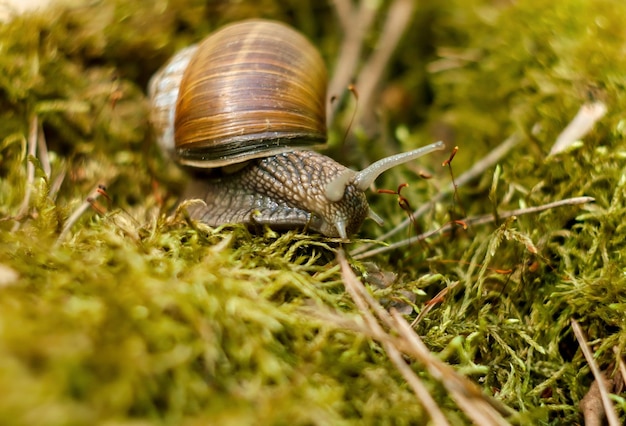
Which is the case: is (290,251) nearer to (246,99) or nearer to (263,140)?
(263,140)

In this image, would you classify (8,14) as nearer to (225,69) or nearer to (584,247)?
(225,69)

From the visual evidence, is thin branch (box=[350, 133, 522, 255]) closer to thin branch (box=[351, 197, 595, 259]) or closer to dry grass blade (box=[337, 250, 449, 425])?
thin branch (box=[351, 197, 595, 259])

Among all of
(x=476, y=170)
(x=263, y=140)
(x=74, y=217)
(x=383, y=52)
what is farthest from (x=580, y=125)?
(x=74, y=217)

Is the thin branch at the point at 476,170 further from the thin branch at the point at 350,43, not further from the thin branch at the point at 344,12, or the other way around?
the thin branch at the point at 344,12

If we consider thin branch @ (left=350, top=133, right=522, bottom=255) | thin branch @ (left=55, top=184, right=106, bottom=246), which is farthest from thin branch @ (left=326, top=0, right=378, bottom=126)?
thin branch @ (left=55, top=184, right=106, bottom=246)

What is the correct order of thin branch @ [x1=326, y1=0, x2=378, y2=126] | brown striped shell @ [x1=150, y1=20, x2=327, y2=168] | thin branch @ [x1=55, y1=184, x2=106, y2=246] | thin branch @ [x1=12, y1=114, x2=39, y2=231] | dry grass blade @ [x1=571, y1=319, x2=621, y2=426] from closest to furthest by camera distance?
1. dry grass blade @ [x1=571, y1=319, x2=621, y2=426]
2. thin branch @ [x1=55, y1=184, x2=106, y2=246]
3. thin branch @ [x1=12, y1=114, x2=39, y2=231]
4. brown striped shell @ [x1=150, y1=20, x2=327, y2=168]
5. thin branch @ [x1=326, y1=0, x2=378, y2=126]

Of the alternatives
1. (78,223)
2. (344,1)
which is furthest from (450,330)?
(344,1)
